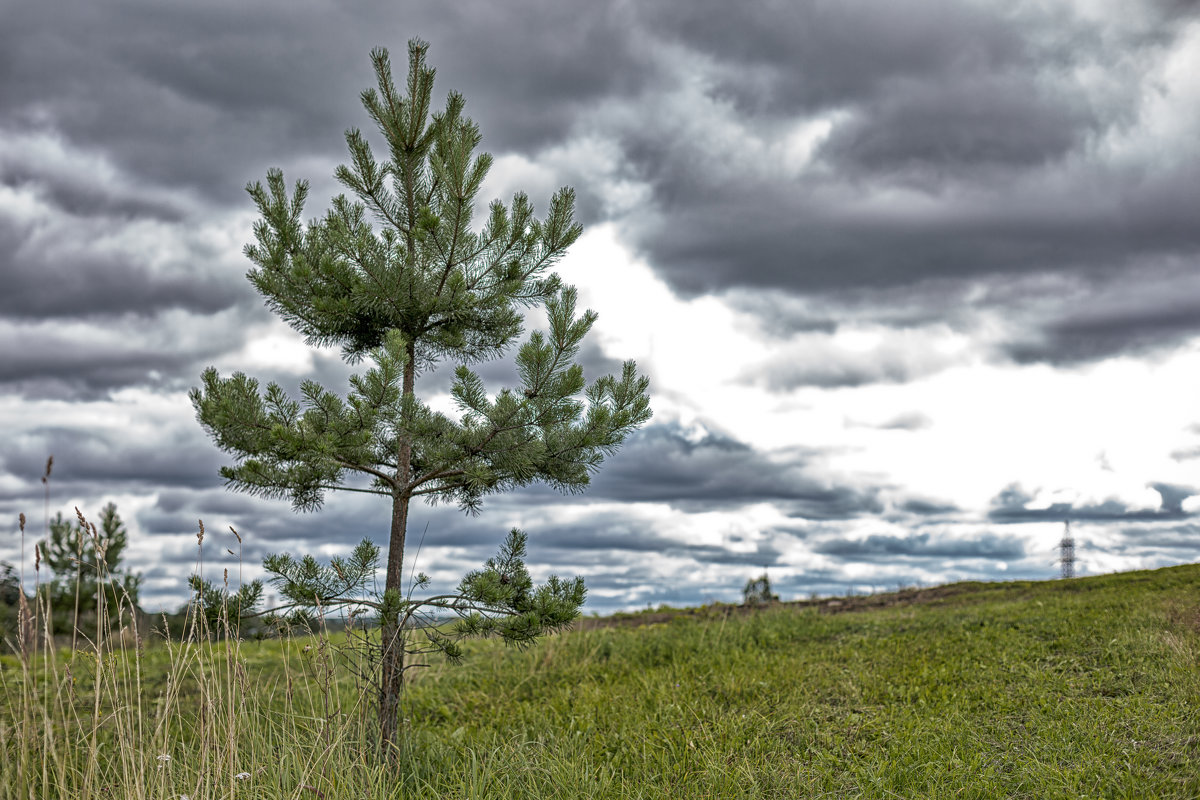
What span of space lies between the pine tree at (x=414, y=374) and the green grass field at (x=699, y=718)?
92cm

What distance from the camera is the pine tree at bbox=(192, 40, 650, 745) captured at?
577cm

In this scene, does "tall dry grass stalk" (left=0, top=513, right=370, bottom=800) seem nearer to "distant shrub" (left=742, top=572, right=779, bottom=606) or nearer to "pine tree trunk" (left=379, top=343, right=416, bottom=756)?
"pine tree trunk" (left=379, top=343, right=416, bottom=756)

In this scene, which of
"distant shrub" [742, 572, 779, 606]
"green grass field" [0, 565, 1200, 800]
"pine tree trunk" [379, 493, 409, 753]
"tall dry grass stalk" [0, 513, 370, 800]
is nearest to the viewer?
"tall dry grass stalk" [0, 513, 370, 800]

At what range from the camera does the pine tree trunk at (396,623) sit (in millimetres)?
5785

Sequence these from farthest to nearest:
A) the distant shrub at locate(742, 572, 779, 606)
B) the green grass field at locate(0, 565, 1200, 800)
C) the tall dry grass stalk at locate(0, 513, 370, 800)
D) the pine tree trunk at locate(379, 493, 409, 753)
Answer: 1. the distant shrub at locate(742, 572, 779, 606)
2. the pine tree trunk at locate(379, 493, 409, 753)
3. the green grass field at locate(0, 565, 1200, 800)
4. the tall dry grass stalk at locate(0, 513, 370, 800)

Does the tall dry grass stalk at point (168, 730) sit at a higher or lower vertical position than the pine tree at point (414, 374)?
lower

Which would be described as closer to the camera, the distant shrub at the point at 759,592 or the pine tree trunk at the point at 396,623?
the pine tree trunk at the point at 396,623

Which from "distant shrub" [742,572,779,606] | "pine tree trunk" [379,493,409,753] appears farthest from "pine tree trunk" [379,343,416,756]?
"distant shrub" [742,572,779,606]

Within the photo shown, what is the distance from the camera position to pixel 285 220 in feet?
21.6

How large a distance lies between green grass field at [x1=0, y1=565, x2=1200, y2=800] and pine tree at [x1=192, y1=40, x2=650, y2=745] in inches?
36.2

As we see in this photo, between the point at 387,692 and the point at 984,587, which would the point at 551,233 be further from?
the point at 984,587

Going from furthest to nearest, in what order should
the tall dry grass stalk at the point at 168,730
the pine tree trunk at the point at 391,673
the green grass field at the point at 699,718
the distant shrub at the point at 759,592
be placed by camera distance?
the distant shrub at the point at 759,592 → the pine tree trunk at the point at 391,673 → the green grass field at the point at 699,718 → the tall dry grass stalk at the point at 168,730

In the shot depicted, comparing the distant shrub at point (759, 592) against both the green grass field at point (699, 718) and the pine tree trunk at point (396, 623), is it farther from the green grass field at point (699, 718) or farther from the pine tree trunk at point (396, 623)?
the pine tree trunk at point (396, 623)

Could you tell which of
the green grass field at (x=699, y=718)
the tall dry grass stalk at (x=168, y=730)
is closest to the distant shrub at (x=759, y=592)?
the green grass field at (x=699, y=718)
